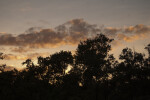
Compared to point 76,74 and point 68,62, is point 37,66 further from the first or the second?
point 76,74

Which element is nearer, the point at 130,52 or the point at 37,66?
the point at 130,52

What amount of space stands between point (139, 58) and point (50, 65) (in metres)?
31.6

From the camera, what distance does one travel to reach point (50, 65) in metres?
61.2

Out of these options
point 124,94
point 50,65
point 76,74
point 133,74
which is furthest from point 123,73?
point 50,65

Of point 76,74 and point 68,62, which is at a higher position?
point 68,62

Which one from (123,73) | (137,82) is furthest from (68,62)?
(137,82)

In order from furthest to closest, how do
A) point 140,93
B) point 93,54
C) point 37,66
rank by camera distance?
point 37,66 → point 140,93 → point 93,54

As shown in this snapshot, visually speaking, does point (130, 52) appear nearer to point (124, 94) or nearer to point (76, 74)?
point (124, 94)

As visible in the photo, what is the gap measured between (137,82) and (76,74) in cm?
2071

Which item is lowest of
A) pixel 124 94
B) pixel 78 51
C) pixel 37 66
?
pixel 124 94

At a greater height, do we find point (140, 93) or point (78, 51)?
point (78, 51)

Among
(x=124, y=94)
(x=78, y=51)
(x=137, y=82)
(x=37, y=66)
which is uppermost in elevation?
(x=78, y=51)

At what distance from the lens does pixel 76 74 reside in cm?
5569

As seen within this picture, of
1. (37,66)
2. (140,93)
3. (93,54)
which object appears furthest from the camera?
(37,66)
